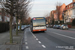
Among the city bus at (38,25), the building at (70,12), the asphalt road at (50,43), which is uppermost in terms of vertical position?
the building at (70,12)

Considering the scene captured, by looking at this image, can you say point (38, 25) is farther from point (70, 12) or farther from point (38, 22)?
point (70, 12)

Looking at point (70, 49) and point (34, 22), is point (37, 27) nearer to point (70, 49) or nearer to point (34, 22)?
point (34, 22)

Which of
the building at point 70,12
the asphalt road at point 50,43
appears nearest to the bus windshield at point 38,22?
the asphalt road at point 50,43

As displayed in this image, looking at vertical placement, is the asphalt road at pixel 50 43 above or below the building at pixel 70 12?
below

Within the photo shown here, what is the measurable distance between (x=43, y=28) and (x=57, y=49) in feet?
46.1

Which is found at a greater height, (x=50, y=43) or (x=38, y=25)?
(x=38, y=25)

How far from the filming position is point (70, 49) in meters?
7.07

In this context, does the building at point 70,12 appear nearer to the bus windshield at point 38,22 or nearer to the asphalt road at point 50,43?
the bus windshield at point 38,22

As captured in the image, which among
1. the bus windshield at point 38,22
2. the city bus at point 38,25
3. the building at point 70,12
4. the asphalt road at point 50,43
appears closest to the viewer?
the asphalt road at point 50,43

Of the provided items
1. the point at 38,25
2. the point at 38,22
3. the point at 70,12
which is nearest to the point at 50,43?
the point at 38,25

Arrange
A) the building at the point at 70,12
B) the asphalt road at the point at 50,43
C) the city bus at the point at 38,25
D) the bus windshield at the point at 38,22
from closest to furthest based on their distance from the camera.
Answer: the asphalt road at the point at 50,43 → the city bus at the point at 38,25 → the bus windshield at the point at 38,22 → the building at the point at 70,12

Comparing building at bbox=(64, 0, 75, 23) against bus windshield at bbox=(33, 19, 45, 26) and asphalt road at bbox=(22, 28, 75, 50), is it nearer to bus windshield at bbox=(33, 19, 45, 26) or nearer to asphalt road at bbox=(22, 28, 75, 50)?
bus windshield at bbox=(33, 19, 45, 26)

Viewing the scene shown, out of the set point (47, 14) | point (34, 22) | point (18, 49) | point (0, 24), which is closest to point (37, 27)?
point (34, 22)

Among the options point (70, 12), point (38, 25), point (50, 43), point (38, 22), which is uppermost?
point (70, 12)
